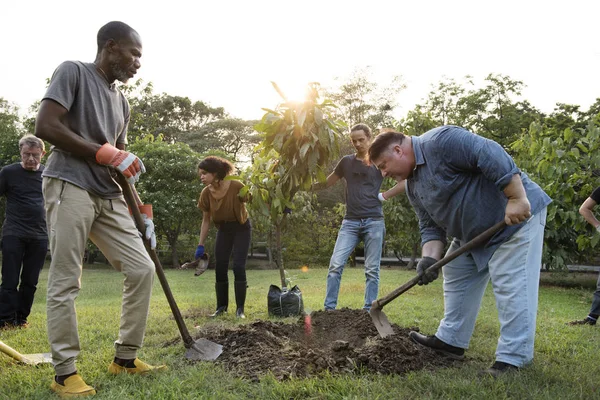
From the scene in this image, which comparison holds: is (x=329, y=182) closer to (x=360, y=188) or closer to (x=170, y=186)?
(x=360, y=188)

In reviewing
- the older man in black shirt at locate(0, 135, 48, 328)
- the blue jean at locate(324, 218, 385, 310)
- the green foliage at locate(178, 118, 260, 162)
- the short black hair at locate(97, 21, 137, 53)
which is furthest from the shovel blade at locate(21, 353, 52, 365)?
the green foliage at locate(178, 118, 260, 162)

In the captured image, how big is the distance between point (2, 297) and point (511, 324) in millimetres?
4988

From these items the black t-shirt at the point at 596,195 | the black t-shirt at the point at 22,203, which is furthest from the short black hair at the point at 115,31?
the black t-shirt at the point at 596,195

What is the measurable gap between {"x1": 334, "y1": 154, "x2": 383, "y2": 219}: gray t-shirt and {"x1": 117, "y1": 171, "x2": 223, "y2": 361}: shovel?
2.23 metres

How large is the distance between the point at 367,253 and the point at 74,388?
3301mm

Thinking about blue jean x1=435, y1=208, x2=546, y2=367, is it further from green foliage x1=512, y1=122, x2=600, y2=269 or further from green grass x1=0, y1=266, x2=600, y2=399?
green foliage x1=512, y1=122, x2=600, y2=269

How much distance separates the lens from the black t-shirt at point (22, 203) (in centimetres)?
543

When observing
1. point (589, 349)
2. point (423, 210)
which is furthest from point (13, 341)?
point (589, 349)

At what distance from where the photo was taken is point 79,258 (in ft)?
9.97

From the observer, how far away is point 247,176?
575 centimetres

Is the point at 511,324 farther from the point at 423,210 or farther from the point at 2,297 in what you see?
the point at 2,297

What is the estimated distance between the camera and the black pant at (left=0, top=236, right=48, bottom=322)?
5344 mm

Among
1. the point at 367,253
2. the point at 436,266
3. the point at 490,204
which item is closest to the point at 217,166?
the point at 367,253

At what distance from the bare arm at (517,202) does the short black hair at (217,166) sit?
3385 millimetres
